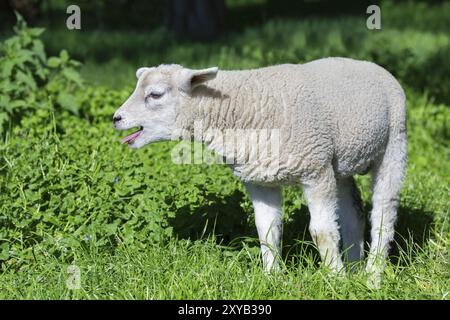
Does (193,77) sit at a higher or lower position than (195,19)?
higher

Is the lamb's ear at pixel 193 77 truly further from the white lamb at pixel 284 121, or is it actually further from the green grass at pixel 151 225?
the green grass at pixel 151 225

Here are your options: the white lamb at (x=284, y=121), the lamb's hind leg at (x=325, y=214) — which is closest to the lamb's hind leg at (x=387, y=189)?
the white lamb at (x=284, y=121)

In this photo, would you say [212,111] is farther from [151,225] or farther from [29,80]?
[29,80]

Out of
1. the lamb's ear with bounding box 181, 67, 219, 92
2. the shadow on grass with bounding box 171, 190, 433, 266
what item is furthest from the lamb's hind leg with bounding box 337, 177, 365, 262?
the lamb's ear with bounding box 181, 67, 219, 92

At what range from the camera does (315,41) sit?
1236 centimetres

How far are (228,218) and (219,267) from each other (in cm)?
70

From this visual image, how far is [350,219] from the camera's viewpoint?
5984 mm

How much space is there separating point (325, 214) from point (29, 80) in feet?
12.0

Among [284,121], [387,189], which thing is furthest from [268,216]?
[387,189]

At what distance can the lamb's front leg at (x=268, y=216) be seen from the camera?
17.3 feet

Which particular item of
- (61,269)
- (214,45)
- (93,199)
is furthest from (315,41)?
(61,269)

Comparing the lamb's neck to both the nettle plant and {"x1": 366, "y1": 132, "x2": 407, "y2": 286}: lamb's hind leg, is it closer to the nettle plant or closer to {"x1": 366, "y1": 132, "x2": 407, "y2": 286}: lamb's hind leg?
{"x1": 366, "y1": 132, "x2": 407, "y2": 286}: lamb's hind leg

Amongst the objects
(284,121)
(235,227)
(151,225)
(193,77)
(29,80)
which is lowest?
(235,227)
